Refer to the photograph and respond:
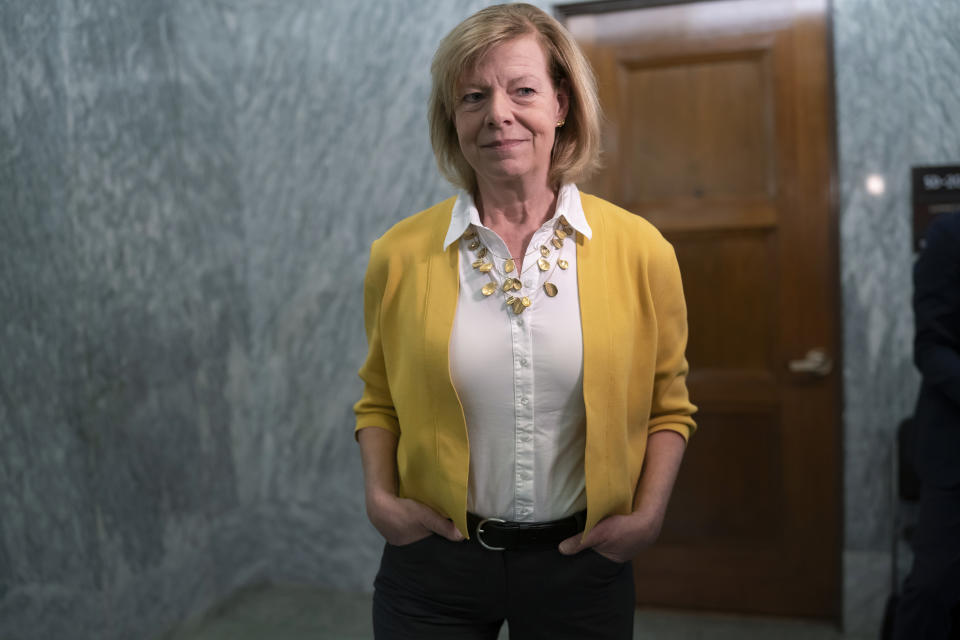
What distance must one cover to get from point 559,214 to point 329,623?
7.00 ft

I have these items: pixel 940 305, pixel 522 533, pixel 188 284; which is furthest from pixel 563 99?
pixel 188 284

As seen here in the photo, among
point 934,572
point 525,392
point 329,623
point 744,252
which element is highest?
point 744,252

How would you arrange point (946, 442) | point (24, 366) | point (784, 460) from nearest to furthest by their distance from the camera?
1. point (946, 442)
2. point (24, 366)
3. point (784, 460)

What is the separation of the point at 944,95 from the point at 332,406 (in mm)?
2334

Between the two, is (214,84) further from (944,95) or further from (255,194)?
(944,95)

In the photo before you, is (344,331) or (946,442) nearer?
(946,442)

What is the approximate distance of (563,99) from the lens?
1238mm

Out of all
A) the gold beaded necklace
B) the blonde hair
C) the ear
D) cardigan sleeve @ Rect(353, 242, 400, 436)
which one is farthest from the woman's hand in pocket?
the ear

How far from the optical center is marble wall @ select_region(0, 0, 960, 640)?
6.74ft

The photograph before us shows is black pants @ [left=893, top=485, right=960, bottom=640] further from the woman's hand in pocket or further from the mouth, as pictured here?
the mouth

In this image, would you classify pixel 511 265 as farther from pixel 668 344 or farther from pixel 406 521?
pixel 406 521

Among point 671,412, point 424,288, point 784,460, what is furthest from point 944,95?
point 424,288

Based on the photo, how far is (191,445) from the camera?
106 inches

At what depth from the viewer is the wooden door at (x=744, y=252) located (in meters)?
2.55
